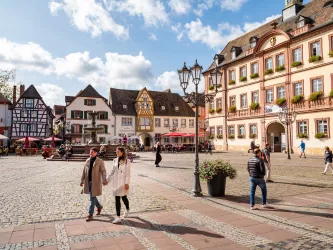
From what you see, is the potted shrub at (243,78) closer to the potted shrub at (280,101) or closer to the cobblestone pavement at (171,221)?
the potted shrub at (280,101)

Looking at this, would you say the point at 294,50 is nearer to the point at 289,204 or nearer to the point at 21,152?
the point at 289,204

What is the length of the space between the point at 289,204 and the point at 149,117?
4410cm

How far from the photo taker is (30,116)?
4653 centimetres

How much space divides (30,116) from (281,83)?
39.1m

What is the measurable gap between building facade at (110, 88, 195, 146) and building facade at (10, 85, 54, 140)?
12025mm

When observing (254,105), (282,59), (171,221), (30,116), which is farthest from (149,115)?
(171,221)

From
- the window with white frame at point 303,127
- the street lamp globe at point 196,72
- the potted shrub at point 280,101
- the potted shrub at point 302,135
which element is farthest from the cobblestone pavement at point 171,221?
the potted shrub at point 280,101

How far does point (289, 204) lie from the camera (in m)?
7.63

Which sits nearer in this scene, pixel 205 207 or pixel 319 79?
pixel 205 207

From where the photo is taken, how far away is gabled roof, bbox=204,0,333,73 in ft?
88.9

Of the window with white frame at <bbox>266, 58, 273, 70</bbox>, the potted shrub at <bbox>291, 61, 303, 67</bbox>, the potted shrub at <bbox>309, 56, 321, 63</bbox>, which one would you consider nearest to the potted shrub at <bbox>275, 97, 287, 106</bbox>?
the potted shrub at <bbox>291, 61, 303, 67</bbox>

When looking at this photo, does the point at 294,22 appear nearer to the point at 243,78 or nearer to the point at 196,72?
the point at 243,78

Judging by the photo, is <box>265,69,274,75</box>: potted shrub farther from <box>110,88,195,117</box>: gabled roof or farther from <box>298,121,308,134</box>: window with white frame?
<box>110,88,195,117</box>: gabled roof

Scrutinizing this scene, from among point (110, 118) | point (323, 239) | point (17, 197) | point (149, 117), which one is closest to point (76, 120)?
point (110, 118)
